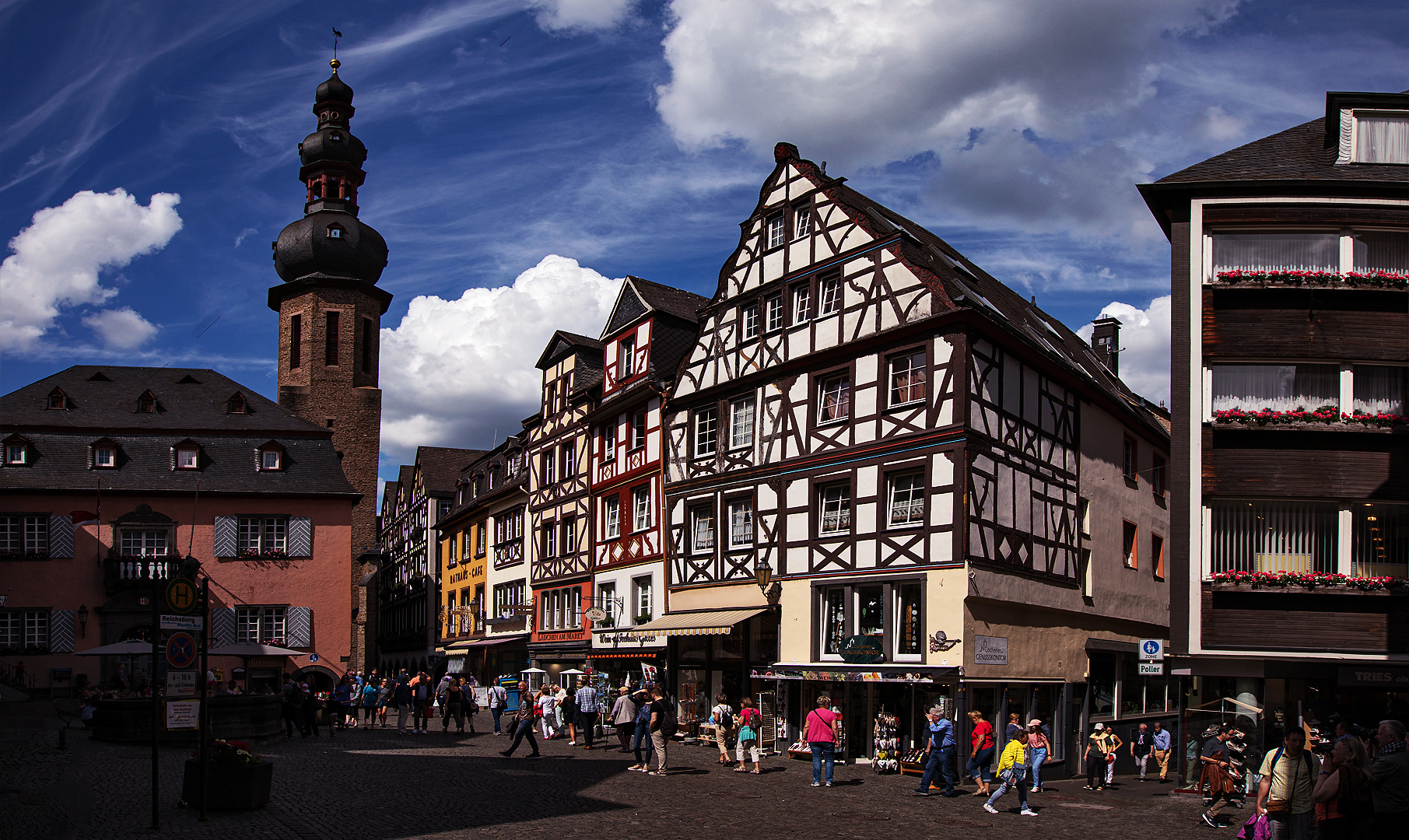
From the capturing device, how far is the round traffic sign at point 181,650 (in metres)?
13.8

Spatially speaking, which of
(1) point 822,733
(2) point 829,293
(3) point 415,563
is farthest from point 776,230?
(3) point 415,563

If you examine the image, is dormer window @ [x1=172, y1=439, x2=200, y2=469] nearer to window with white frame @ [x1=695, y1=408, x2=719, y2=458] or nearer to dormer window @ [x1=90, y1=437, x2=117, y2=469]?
dormer window @ [x1=90, y1=437, x2=117, y2=469]

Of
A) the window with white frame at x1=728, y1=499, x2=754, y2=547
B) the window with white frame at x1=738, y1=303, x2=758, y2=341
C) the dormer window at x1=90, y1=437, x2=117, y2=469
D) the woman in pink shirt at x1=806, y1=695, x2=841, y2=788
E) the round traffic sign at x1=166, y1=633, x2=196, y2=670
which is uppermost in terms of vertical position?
the window with white frame at x1=738, y1=303, x2=758, y2=341

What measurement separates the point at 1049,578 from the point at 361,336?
48830mm

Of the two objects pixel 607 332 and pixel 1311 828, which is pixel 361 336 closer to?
pixel 607 332

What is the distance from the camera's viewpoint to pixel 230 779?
1541 centimetres

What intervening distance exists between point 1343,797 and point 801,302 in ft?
62.6

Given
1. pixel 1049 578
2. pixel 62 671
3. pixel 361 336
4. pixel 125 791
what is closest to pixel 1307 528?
pixel 1049 578

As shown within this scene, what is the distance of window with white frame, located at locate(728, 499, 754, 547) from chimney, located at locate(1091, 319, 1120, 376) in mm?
19215

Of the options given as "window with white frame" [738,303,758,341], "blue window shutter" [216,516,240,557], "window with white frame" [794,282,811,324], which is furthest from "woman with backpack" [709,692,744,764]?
"blue window shutter" [216,516,240,557]

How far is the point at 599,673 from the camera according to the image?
122 feet

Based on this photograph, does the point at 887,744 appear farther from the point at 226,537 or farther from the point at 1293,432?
the point at 226,537

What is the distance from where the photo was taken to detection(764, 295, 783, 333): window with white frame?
2956cm

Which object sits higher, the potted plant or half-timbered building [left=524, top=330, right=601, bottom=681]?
half-timbered building [left=524, top=330, right=601, bottom=681]
